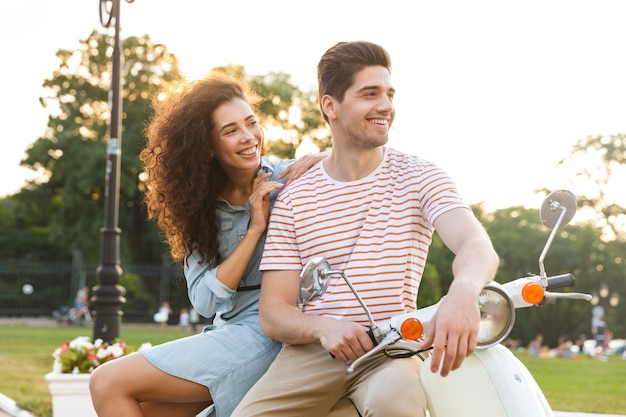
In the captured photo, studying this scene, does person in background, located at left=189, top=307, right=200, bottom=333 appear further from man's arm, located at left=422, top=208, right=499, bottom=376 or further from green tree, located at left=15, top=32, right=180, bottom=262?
man's arm, located at left=422, top=208, right=499, bottom=376

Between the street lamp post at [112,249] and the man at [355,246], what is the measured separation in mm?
6011

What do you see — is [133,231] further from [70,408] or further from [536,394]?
[536,394]

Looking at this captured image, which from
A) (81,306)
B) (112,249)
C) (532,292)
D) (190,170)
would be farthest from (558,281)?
(81,306)

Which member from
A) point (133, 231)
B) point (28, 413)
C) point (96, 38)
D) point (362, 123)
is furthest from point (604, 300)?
point (362, 123)

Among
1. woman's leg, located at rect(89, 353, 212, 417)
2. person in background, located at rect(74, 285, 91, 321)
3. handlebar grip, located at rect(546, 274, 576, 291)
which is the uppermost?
handlebar grip, located at rect(546, 274, 576, 291)

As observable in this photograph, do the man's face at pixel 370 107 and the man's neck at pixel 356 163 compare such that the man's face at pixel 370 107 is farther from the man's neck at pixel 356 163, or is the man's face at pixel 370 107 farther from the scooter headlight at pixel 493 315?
the scooter headlight at pixel 493 315

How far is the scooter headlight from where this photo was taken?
1974 mm

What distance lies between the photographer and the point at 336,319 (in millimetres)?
2326

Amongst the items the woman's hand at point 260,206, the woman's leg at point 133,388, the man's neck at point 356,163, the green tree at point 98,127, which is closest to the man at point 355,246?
the man's neck at point 356,163

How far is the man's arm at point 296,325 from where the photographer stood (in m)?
2.20

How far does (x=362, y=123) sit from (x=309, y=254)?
410 millimetres

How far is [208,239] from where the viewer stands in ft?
9.97

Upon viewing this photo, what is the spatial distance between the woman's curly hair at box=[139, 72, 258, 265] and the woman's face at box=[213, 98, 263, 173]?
0.03 m

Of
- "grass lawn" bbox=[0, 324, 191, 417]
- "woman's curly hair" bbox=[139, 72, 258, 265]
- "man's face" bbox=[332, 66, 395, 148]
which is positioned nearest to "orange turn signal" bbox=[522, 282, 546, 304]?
"man's face" bbox=[332, 66, 395, 148]
